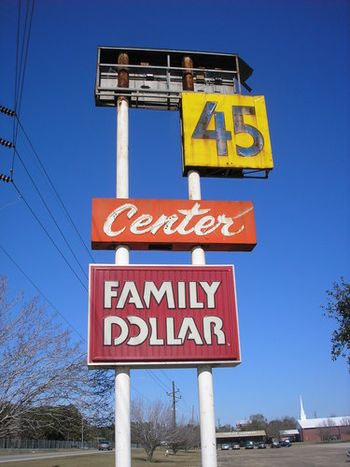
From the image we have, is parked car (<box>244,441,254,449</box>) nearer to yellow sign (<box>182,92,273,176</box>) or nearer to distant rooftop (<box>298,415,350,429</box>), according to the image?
distant rooftop (<box>298,415,350,429</box>)

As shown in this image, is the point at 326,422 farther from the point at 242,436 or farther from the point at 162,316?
the point at 162,316

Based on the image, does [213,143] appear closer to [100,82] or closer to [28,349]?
[100,82]

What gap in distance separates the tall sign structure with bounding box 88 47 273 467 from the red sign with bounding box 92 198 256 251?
25 mm

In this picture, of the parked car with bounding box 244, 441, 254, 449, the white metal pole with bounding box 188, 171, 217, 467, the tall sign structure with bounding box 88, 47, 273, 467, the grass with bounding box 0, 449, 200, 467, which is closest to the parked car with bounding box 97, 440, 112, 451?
the grass with bounding box 0, 449, 200, 467

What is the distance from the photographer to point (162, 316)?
40.1 feet

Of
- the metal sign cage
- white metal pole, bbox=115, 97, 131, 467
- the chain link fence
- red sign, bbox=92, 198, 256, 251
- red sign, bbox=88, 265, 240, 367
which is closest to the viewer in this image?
white metal pole, bbox=115, 97, 131, 467

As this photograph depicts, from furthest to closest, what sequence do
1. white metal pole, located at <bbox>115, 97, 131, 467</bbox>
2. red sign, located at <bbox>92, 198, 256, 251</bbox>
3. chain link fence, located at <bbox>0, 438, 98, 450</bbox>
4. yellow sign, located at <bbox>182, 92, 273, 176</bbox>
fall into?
chain link fence, located at <bbox>0, 438, 98, 450</bbox> → yellow sign, located at <bbox>182, 92, 273, 176</bbox> → red sign, located at <bbox>92, 198, 256, 251</bbox> → white metal pole, located at <bbox>115, 97, 131, 467</bbox>

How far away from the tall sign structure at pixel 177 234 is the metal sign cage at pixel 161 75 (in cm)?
3

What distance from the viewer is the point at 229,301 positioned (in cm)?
1272

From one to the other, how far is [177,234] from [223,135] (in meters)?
3.24

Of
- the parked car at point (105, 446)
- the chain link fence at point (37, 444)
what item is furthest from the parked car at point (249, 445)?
the parked car at point (105, 446)

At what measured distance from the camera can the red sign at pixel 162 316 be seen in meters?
11.8

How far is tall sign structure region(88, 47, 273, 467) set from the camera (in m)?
11.9

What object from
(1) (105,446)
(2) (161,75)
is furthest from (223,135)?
(1) (105,446)
